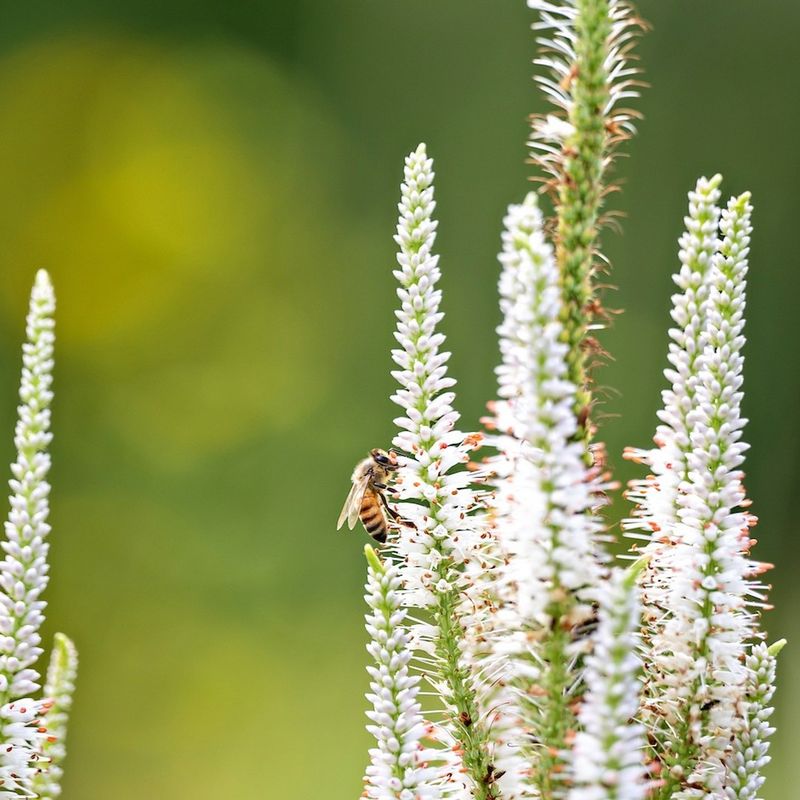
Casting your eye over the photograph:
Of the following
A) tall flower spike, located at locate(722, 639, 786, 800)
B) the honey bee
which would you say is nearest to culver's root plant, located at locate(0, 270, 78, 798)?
tall flower spike, located at locate(722, 639, 786, 800)

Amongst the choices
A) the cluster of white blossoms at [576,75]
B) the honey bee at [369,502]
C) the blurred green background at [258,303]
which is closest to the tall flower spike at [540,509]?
the cluster of white blossoms at [576,75]

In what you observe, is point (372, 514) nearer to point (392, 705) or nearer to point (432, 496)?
point (432, 496)

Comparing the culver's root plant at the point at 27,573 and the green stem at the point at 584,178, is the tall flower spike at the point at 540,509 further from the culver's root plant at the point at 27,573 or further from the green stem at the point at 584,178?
the culver's root plant at the point at 27,573

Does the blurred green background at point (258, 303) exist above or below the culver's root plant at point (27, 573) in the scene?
above

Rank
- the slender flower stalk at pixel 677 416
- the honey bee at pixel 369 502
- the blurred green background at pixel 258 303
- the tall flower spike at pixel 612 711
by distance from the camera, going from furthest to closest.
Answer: the blurred green background at pixel 258 303 < the honey bee at pixel 369 502 < the slender flower stalk at pixel 677 416 < the tall flower spike at pixel 612 711

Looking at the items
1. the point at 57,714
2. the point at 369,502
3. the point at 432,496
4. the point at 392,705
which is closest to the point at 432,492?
the point at 432,496

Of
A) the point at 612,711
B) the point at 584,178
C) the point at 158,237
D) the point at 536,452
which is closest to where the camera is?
the point at 612,711
